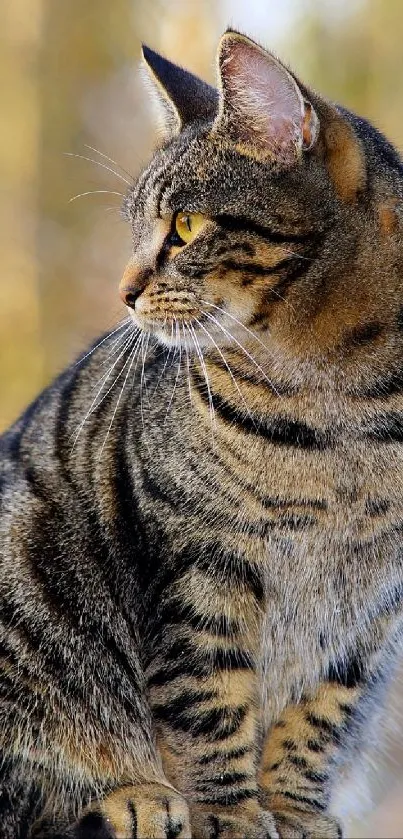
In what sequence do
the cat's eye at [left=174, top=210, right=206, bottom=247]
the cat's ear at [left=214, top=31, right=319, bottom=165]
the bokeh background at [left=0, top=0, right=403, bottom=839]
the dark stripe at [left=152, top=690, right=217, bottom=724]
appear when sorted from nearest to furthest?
the cat's ear at [left=214, top=31, right=319, bottom=165], the cat's eye at [left=174, top=210, right=206, bottom=247], the dark stripe at [left=152, top=690, right=217, bottom=724], the bokeh background at [left=0, top=0, right=403, bottom=839]

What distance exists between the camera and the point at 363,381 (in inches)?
72.3

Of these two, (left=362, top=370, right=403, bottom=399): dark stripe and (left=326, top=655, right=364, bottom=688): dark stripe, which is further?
(left=326, top=655, right=364, bottom=688): dark stripe

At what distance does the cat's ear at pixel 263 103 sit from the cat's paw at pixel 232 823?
1225 millimetres

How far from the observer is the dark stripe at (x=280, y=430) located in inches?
73.5

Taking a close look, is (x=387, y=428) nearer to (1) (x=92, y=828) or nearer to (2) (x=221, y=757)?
(2) (x=221, y=757)

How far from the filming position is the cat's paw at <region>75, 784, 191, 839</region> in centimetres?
186

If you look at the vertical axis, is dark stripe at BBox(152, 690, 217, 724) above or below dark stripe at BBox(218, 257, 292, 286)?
below

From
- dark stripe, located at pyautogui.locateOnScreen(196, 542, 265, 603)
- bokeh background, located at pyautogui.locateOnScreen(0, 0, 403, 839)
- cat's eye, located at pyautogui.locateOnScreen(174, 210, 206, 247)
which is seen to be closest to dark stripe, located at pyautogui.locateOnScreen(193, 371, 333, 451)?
dark stripe, located at pyautogui.locateOnScreen(196, 542, 265, 603)

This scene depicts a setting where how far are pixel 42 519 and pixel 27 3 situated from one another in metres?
4.05

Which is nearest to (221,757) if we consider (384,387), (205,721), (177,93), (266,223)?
(205,721)

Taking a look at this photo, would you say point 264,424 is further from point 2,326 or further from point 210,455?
point 2,326

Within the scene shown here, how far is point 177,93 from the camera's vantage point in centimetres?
207

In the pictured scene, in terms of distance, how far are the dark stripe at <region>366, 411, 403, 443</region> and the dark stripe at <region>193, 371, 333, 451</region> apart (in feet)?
0.28

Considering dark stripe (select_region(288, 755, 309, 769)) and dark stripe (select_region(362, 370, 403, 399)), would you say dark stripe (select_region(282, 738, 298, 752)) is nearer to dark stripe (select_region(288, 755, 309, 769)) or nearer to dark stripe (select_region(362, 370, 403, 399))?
dark stripe (select_region(288, 755, 309, 769))
